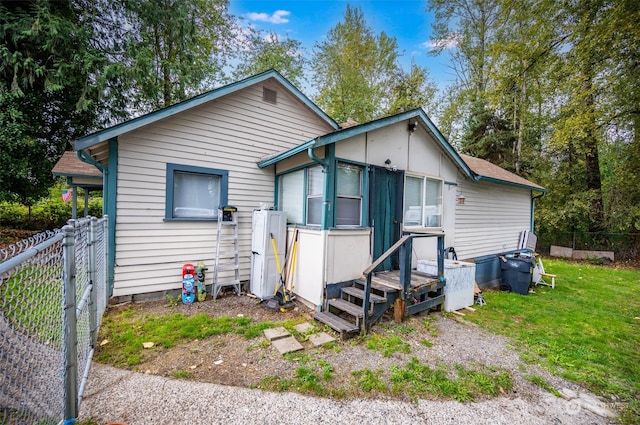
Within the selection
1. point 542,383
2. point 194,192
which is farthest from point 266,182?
point 542,383

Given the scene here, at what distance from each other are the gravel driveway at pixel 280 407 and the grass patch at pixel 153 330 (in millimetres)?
307

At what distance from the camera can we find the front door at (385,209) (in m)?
5.50

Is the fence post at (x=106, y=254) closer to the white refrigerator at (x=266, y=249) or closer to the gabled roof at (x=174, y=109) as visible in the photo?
the gabled roof at (x=174, y=109)

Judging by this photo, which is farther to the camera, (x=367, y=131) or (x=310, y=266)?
(x=367, y=131)

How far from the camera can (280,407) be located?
8.66ft

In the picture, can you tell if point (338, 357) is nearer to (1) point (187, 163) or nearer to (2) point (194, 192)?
(2) point (194, 192)

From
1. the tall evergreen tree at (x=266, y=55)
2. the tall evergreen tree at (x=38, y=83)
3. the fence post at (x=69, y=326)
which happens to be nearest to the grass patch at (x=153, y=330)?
the fence post at (x=69, y=326)

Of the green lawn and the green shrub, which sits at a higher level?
the green shrub

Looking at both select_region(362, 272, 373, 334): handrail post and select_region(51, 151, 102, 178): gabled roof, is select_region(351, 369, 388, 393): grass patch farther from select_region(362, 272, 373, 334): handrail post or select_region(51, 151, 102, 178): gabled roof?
select_region(51, 151, 102, 178): gabled roof

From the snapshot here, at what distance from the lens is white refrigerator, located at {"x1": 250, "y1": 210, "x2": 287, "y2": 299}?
549 centimetres

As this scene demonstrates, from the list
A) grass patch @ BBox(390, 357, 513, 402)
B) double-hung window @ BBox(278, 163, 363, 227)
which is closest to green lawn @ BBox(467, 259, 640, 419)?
grass patch @ BBox(390, 357, 513, 402)

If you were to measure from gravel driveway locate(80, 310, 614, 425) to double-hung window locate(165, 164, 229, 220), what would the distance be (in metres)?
3.11

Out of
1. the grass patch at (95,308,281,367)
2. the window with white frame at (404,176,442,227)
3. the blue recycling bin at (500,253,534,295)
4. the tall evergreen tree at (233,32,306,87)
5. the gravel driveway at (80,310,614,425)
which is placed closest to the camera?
the gravel driveway at (80,310,614,425)

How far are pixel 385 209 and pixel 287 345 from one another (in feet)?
10.8
